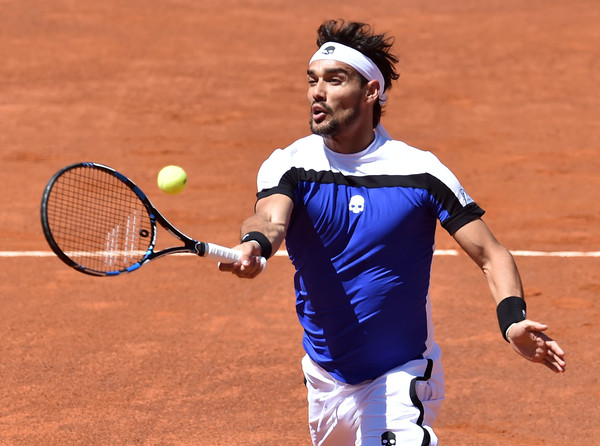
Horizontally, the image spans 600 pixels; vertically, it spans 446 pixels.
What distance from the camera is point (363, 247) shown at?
4898mm

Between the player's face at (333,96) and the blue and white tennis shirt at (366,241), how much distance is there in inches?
7.3

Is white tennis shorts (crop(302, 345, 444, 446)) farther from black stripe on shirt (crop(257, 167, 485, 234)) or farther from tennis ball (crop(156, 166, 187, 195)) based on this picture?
tennis ball (crop(156, 166, 187, 195))

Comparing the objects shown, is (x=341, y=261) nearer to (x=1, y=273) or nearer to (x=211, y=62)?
(x=1, y=273)

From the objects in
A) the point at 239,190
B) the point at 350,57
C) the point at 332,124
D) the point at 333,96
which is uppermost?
the point at 350,57

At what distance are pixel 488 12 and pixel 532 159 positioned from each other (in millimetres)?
6267

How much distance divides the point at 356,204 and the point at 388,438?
1163 mm

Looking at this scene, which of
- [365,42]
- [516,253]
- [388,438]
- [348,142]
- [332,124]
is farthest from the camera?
[516,253]

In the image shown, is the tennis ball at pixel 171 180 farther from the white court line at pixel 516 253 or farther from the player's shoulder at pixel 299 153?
the white court line at pixel 516 253

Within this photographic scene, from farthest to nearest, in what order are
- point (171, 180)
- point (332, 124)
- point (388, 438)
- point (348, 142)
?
point (171, 180) < point (348, 142) < point (332, 124) < point (388, 438)

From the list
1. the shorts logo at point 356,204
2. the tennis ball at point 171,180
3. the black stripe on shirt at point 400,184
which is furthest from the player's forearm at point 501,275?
the tennis ball at point 171,180

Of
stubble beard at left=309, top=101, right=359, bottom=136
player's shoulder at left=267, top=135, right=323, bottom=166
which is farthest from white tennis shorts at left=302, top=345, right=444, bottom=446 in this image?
stubble beard at left=309, top=101, right=359, bottom=136

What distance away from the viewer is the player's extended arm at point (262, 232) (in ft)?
14.7

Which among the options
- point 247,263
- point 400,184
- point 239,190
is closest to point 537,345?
point 400,184

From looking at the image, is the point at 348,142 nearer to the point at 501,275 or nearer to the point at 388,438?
the point at 501,275
